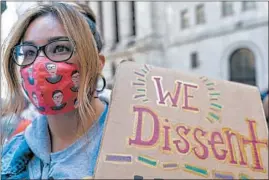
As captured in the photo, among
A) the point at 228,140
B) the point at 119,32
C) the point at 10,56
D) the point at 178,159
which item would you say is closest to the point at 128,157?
the point at 178,159

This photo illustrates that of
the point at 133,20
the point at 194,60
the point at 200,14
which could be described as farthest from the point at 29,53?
the point at 133,20

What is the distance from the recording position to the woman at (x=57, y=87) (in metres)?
0.99

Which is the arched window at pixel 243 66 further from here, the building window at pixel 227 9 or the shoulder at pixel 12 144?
the shoulder at pixel 12 144

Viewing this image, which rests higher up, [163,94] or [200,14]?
[200,14]

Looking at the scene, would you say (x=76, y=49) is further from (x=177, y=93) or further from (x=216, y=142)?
(x=216, y=142)

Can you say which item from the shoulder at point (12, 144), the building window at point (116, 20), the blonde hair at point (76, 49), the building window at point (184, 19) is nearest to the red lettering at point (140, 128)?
the blonde hair at point (76, 49)

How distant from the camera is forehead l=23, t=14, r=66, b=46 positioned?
3.30 feet

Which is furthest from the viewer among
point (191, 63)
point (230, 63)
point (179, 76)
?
point (191, 63)

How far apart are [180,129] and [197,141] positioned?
1.5 inches

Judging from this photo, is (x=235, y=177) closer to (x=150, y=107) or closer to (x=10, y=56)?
(x=150, y=107)

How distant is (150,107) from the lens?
0.76m

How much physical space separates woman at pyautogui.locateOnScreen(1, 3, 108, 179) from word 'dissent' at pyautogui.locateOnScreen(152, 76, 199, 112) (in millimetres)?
249

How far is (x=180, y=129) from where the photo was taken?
744mm

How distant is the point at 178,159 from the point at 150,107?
12cm
